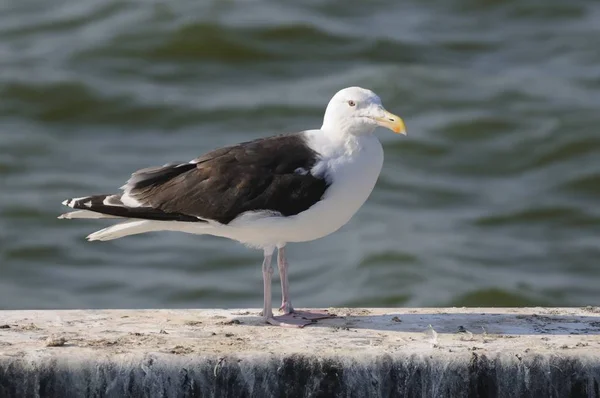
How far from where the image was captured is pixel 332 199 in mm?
6520

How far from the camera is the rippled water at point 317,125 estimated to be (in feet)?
45.6

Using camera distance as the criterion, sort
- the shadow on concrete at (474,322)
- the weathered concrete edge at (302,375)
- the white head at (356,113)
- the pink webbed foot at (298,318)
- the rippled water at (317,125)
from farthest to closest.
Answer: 1. the rippled water at (317,125)
2. the white head at (356,113)
3. the pink webbed foot at (298,318)
4. the shadow on concrete at (474,322)
5. the weathered concrete edge at (302,375)

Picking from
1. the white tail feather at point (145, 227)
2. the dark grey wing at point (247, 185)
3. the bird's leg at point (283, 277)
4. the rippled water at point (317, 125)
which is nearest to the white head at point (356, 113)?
the dark grey wing at point (247, 185)

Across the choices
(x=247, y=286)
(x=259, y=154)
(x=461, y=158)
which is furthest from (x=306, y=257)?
(x=259, y=154)

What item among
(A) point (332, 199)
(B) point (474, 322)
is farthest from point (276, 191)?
(B) point (474, 322)

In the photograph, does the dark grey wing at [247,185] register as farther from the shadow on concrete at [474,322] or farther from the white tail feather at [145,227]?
the shadow on concrete at [474,322]

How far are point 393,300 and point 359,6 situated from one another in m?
8.42

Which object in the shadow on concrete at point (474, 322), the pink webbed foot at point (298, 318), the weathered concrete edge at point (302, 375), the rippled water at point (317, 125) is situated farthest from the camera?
the rippled water at point (317, 125)

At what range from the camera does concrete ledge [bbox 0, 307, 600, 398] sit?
18.1ft

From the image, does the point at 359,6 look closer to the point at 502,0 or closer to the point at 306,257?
the point at 502,0

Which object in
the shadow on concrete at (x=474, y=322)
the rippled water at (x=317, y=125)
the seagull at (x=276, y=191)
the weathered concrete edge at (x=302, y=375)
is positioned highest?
the rippled water at (x=317, y=125)

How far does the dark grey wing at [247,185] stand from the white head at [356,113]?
0.20 m

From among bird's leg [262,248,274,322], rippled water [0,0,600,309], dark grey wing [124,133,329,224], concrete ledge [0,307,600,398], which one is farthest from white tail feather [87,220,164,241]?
rippled water [0,0,600,309]

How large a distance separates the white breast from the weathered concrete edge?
105 cm
